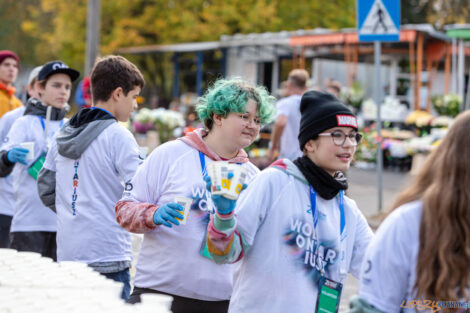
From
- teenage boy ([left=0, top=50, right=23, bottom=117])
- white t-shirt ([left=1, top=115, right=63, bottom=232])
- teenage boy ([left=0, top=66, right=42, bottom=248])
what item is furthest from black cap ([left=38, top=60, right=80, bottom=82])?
teenage boy ([left=0, top=50, right=23, bottom=117])

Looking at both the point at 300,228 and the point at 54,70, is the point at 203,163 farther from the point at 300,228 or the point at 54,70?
the point at 54,70

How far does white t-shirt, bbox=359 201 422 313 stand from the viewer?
7.64 ft

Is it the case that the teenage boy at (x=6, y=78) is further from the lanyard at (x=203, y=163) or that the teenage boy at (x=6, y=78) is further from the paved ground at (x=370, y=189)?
the lanyard at (x=203, y=163)

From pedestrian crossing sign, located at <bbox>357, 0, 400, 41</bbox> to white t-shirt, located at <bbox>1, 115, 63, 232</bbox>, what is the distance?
19.1 feet

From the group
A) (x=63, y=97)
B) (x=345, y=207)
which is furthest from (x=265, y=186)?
(x=63, y=97)

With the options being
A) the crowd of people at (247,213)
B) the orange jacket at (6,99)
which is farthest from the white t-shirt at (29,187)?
the orange jacket at (6,99)

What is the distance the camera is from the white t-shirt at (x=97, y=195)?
4.11 m

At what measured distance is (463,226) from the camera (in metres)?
2.27

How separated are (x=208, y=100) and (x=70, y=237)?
1.23m

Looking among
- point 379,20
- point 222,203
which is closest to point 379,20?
point 379,20

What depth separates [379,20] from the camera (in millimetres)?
10070

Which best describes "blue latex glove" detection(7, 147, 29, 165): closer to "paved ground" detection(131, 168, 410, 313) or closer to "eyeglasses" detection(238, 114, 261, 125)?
"eyeglasses" detection(238, 114, 261, 125)

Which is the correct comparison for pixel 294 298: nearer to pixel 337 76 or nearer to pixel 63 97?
pixel 63 97

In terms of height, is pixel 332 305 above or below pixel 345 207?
below
